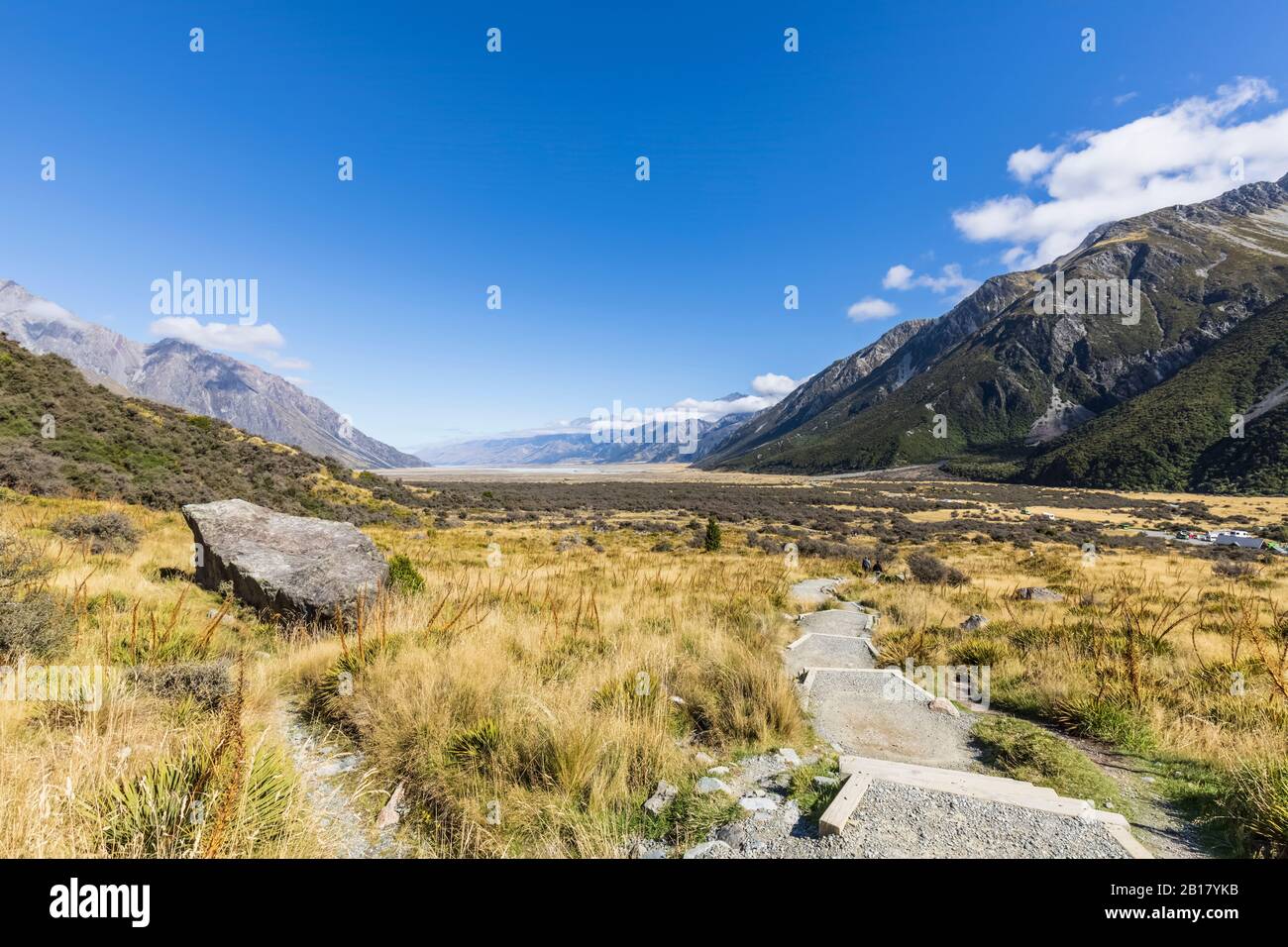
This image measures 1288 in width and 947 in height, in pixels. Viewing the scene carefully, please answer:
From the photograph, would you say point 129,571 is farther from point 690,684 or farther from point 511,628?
point 690,684

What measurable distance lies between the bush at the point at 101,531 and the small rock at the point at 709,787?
1274cm

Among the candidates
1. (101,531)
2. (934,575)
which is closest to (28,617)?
(101,531)

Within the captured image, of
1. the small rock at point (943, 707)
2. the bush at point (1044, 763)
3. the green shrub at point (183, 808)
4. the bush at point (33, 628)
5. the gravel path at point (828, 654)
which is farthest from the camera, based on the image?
the gravel path at point (828, 654)

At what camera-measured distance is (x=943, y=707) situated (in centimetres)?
611

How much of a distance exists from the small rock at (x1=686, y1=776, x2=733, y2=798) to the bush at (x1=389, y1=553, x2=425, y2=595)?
7.29 metres

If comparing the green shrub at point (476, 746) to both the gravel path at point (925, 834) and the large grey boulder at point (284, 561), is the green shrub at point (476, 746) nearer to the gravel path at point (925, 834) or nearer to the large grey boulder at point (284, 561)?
the gravel path at point (925, 834)

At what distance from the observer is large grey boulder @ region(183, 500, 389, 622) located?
8141mm

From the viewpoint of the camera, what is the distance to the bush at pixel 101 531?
1033 centimetres


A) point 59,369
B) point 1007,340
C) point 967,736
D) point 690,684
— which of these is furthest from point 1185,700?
point 1007,340

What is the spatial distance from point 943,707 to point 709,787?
3894mm

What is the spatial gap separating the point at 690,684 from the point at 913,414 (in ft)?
655

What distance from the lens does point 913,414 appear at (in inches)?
7047

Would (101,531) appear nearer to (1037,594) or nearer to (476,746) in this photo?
(476,746)

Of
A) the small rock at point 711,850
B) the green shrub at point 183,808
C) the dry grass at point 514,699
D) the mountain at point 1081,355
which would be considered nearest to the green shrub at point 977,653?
the dry grass at point 514,699
